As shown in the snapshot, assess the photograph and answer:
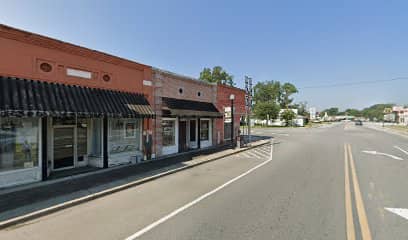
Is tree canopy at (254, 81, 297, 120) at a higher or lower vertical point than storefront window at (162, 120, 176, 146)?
higher

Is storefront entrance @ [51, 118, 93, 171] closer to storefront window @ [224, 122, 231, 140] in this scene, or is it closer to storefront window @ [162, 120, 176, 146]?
storefront window @ [162, 120, 176, 146]

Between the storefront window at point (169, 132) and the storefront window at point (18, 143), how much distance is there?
720cm

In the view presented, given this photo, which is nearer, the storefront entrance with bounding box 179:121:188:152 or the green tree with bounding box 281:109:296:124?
the storefront entrance with bounding box 179:121:188:152

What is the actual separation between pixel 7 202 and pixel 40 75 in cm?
454

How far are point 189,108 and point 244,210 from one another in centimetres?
1108

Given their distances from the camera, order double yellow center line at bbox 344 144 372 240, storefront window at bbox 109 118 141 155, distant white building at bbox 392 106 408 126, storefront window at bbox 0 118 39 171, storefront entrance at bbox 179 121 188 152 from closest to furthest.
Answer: double yellow center line at bbox 344 144 372 240 → storefront window at bbox 0 118 39 171 → storefront window at bbox 109 118 141 155 → storefront entrance at bbox 179 121 188 152 → distant white building at bbox 392 106 408 126

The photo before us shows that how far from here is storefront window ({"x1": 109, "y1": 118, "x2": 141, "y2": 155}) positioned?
462 inches

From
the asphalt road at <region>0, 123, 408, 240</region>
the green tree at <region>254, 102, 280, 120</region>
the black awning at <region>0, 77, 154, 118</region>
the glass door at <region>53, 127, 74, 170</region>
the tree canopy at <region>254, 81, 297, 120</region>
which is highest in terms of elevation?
the tree canopy at <region>254, 81, 297, 120</region>

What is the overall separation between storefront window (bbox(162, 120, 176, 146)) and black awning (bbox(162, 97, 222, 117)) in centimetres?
107

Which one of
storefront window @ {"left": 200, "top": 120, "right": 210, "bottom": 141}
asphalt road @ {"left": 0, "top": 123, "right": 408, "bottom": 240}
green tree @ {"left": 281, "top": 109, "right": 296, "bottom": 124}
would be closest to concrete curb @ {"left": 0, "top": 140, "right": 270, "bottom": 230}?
asphalt road @ {"left": 0, "top": 123, "right": 408, "bottom": 240}

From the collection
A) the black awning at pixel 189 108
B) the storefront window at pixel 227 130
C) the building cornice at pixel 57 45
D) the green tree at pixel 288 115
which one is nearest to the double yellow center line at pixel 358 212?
the black awning at pixel 189 108

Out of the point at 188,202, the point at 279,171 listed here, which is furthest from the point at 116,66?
the point at 279,171

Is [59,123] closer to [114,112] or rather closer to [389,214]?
[114,112]

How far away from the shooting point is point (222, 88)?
21172mm
